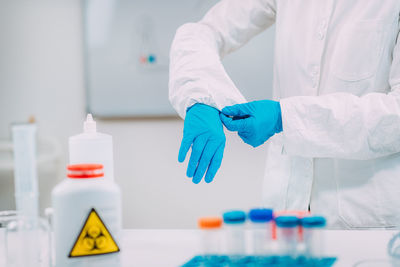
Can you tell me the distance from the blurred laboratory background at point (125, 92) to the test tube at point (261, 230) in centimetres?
161

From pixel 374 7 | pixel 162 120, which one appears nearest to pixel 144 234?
pixel 374 7

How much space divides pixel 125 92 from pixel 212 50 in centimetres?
109

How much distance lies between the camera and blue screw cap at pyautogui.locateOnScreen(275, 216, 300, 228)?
73 cm

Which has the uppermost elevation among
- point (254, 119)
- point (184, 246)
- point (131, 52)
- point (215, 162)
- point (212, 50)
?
point (131, 52)

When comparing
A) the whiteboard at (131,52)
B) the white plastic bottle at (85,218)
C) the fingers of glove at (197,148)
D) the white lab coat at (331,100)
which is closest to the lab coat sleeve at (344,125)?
the white lab coat at (331,100)

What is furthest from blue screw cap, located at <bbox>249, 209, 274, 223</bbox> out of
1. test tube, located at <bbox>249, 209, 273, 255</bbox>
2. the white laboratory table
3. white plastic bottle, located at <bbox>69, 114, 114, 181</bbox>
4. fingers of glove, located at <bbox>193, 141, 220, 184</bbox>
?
fingers of glove, located at <bbox>193, 141, 220, 184</bbox>

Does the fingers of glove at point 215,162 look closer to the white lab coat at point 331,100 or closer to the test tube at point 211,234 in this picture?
the white lab coat at point 331,100

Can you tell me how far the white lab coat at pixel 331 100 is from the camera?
1.20m

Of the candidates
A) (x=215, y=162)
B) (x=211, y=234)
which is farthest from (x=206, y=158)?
(x=211, y=234)

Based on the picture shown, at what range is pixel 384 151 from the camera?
1222mm

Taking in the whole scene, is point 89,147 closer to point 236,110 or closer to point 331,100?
point 236,110

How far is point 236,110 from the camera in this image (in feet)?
4.00

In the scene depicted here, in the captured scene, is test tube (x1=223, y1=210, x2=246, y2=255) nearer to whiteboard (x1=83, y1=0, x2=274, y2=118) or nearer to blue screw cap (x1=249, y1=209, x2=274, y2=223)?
blue screw cap (x1=249, y1=209, x2=274, y2=223)

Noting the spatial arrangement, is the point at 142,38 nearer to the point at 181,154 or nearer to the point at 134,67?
the point at 134,67
